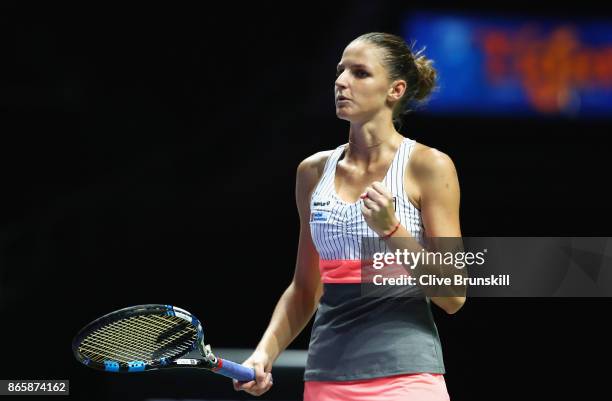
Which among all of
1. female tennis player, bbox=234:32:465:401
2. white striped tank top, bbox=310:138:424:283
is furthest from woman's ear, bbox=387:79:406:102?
white striped tank top, bbox=310:138:424:283

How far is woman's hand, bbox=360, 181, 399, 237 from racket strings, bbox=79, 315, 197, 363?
1.89 ft

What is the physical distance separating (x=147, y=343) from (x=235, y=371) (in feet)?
0.79

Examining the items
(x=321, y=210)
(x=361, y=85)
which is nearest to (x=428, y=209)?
(x=321, y=210)

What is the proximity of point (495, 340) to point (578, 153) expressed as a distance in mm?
2295

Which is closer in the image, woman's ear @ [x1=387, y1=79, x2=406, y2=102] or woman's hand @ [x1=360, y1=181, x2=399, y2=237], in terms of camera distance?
woman's hand @ [x1=360, y1=181, x2=399, y2=237]

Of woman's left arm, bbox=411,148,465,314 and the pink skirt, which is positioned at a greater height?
woman's left arm, bbox=411,148,465,314

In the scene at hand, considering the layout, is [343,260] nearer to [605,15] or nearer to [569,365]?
[569,365]

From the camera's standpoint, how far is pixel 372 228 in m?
2.29

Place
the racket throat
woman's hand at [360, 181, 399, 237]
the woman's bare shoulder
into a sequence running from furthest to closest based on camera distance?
the woman's bare shoulder, the racket throat, woman's hand at [360, 181, 399, 237]

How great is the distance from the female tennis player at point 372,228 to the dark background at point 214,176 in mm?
1916

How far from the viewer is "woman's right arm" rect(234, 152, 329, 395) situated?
2.68 metres
